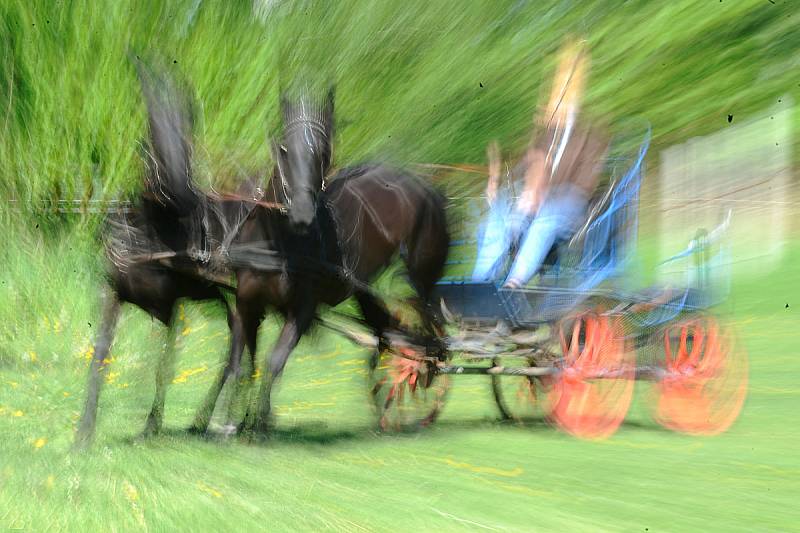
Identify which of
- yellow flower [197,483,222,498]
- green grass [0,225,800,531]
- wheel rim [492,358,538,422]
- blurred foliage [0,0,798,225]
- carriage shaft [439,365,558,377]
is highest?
blurred foliage [0,0,798,225]

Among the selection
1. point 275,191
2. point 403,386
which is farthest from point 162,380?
point 403,386

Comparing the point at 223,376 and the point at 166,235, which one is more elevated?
the point at 166,235

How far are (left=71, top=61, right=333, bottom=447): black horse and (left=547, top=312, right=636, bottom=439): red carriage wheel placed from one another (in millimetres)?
1468

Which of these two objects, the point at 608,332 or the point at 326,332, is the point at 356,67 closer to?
the point at 326,332

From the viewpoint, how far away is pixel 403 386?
5.21 m

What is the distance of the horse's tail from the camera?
3.93 meters

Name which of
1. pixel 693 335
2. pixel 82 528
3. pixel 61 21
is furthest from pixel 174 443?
pixel 61 21

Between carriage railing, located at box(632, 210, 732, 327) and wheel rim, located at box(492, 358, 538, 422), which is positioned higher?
carriage railing, located at box(632, 210, 732, 327)

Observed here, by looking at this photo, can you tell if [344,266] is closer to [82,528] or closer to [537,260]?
[537,260]

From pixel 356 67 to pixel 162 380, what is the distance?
3.22 meters

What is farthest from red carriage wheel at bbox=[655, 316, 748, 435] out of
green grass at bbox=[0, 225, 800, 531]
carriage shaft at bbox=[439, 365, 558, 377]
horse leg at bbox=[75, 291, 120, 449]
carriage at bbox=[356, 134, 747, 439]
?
horse leg at bbox=[75, 291, 120, 449]

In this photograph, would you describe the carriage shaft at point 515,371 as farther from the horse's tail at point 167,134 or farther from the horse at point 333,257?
the horse's tail at point 167,134

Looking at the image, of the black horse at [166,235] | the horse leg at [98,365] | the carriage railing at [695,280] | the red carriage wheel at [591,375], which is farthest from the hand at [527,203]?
the horse leg at [98,365]

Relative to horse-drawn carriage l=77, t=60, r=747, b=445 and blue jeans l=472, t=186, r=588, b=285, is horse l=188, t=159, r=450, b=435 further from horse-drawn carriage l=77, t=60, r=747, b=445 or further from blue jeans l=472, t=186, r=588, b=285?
blue jeans l=472, t=186, r=588, b=285
